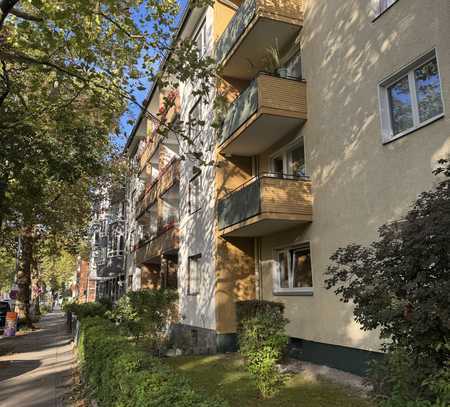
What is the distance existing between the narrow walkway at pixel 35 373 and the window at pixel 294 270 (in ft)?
20.4

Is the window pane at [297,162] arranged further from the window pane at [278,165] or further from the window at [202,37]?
the window at [202,37]

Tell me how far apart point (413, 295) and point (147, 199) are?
22.6 m

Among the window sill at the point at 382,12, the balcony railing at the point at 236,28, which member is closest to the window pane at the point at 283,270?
the window sill at the point at 382,12

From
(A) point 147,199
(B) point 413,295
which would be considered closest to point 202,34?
(A) point 147,199

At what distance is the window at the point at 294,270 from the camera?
37.4 ft

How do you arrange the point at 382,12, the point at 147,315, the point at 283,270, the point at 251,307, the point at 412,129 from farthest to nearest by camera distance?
the point at 147,315 → the point at 283,270 → the point at 251,307 → the point at 382,12 → the point at 412,129

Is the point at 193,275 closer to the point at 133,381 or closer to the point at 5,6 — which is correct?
the point at 5,6

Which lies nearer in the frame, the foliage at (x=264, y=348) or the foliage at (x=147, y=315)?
the foliage at (x=264, y=348)

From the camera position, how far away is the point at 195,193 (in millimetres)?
16422

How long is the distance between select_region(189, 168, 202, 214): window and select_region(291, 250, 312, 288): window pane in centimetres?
485

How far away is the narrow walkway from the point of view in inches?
340

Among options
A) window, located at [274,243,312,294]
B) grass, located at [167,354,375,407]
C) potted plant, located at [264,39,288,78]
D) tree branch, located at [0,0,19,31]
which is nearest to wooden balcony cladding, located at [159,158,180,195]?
potted plant, located at [264,39,288,78]

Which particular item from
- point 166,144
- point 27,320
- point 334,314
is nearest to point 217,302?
point 334,314

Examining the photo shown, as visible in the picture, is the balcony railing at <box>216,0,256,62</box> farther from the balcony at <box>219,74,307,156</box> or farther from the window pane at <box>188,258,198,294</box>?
the window pane at <box>188,258,198,294</box>
